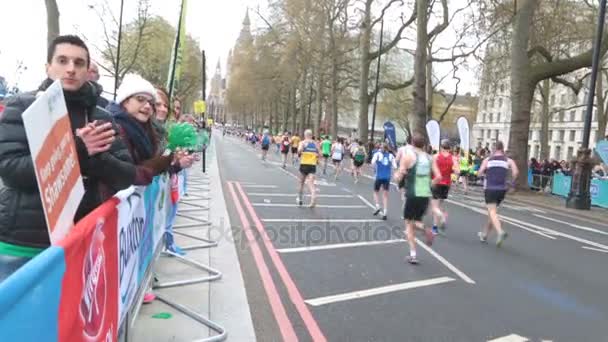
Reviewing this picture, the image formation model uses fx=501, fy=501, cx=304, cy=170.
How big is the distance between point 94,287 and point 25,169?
2.16ft

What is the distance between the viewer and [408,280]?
617cm

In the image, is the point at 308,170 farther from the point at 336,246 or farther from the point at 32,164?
the point at 32,164

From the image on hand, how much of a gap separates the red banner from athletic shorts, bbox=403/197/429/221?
5312 mm

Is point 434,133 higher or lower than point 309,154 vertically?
higher

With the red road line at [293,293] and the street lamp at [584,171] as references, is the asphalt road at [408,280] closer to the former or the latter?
the red road line at [293,293]

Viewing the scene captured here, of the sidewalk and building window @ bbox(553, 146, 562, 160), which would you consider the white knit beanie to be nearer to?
the sidewalk

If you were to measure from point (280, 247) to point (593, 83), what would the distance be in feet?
44.4

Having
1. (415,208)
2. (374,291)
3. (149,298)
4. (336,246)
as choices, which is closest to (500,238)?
(415,208)

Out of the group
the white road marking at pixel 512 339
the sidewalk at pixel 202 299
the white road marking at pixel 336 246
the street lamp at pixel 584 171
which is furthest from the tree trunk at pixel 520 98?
the white road marking at pixel 512 339

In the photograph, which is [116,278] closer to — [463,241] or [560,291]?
[560,291]

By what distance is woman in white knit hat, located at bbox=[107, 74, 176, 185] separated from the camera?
3797 mm

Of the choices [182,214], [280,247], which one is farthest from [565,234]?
[182,214]

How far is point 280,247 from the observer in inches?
296

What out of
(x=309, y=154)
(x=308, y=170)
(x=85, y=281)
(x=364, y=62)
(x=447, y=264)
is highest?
(x=364, y=62)
